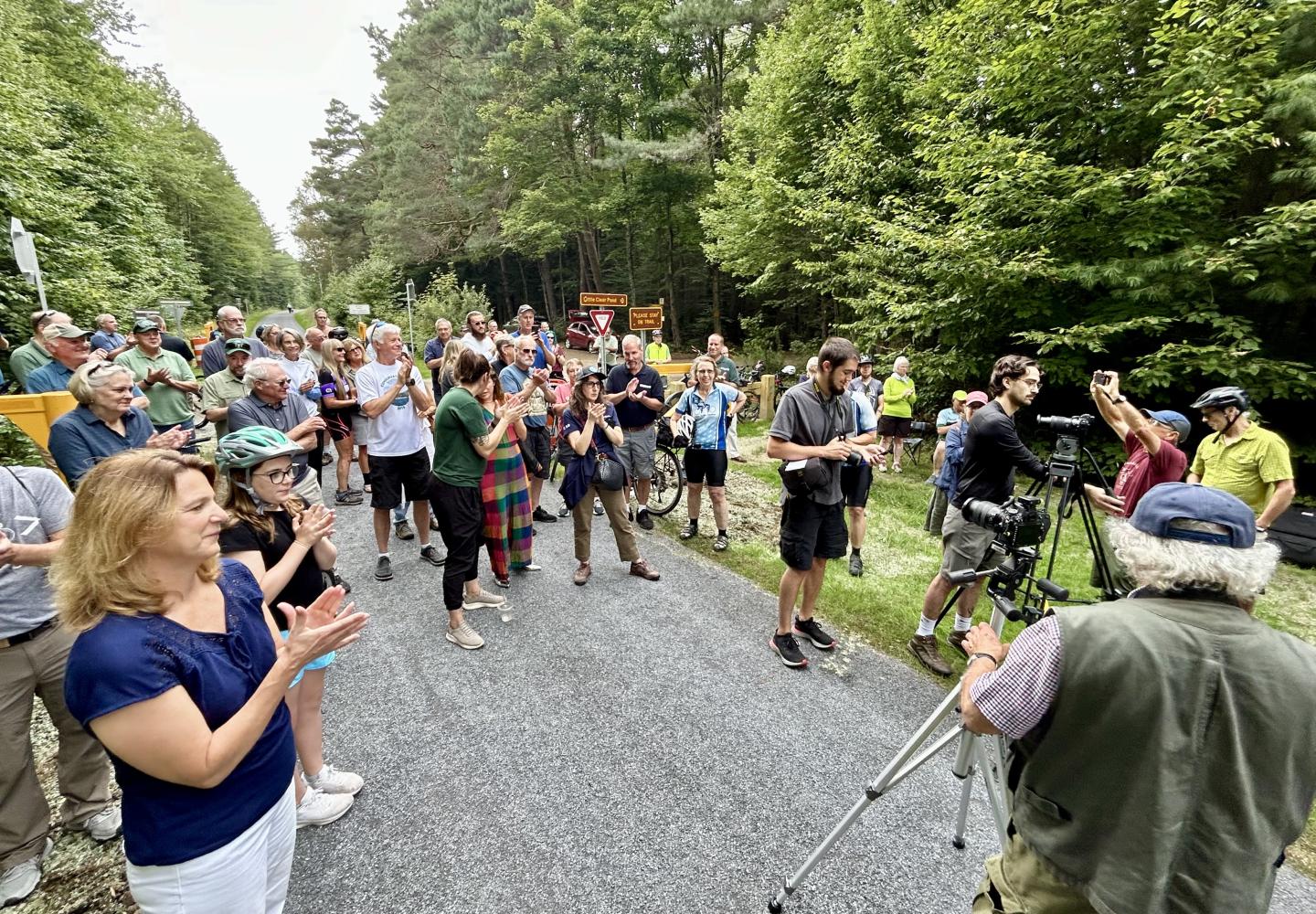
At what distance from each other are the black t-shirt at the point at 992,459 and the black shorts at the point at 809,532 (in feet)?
2.91

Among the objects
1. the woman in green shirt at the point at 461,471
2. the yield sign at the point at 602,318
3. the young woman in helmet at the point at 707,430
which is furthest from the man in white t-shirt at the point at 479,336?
the woman in green shirt at the point at 461,471

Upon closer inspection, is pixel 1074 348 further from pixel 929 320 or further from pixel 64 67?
pixel 64 67

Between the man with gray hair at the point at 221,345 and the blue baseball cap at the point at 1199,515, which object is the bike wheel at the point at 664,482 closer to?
the man with gray hair at the point at 221,345

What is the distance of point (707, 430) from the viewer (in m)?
5.69

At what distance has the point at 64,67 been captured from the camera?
17.2m

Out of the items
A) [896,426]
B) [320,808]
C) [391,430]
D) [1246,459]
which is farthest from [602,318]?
Answer: [320,808]

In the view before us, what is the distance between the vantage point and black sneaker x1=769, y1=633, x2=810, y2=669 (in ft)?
12.2

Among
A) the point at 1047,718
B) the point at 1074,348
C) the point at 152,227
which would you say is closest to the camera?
the point at 1047,718

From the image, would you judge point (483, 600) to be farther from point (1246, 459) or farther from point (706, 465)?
point (1246, 459)

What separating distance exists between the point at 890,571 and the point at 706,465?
2.15 meters

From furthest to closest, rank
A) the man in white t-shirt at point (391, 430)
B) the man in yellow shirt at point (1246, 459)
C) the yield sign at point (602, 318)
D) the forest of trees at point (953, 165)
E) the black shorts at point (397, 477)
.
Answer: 1. the yield sign at point (602, 318)
2. the forest of trees at point (953, 165)
3. the black shorts at point (397, 477)
4. the man in white t-shirt at point (391, 430)
5. the man in yellow shirt at point (1246, 459)

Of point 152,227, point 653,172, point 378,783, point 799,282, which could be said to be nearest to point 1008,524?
point 378,783

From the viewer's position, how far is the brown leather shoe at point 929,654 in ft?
12.1

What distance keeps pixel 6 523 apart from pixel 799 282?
55.7ft
